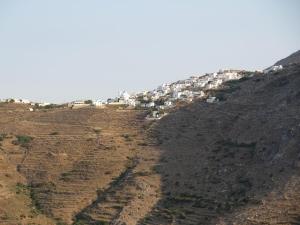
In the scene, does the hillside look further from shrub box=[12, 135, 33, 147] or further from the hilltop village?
shrub box=[12, 135, 33, 147]

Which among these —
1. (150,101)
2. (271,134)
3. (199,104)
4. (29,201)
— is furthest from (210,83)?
(29,201)

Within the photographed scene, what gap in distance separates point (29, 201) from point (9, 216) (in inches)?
145

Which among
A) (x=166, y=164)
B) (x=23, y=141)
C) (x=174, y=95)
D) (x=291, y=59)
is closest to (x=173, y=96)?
(x=174, y=95)

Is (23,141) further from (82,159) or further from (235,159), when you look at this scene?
(235,159)

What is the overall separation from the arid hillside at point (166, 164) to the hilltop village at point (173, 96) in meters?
5.19

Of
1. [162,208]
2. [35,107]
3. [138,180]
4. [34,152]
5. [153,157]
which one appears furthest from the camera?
[35,107]

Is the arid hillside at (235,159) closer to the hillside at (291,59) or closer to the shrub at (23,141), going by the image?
the shrub at (23,141)

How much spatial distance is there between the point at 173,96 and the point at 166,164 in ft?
111

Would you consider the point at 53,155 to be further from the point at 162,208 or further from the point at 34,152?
the point at 162,208

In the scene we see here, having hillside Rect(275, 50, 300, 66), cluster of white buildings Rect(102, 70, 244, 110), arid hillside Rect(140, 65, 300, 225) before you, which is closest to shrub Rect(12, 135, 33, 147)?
arid hillside Rect(140, 65, 300, 225)

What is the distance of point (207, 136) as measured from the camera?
6594 cm

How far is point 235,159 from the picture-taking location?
5841 cm

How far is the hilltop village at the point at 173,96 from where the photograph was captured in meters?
84.5

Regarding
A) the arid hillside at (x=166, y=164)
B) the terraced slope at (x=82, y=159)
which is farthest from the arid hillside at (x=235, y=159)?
the terraced slope at (x=82, y=159)
